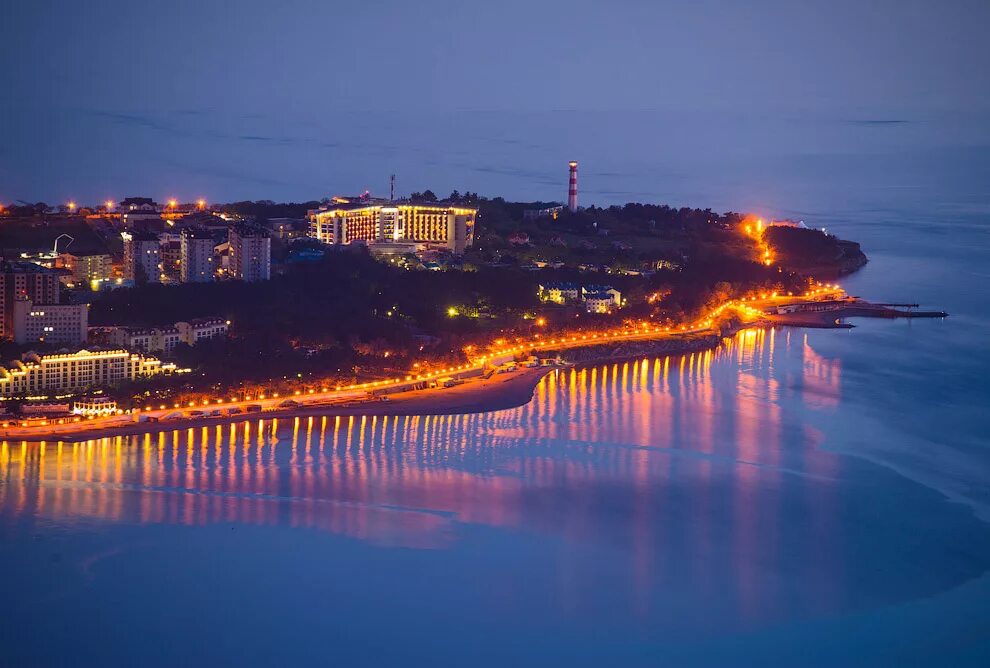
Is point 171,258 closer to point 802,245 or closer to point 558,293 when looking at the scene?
point 558,293

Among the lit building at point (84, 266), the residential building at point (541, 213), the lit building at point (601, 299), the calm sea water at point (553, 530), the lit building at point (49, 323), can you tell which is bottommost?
the calm sea water at point (553, 530)

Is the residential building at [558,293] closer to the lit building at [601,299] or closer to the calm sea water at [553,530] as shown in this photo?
the lit building at [601,299]

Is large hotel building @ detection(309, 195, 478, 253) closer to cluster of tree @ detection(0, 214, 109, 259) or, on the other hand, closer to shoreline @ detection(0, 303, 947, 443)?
cluster of tree @ detection(0, 214, 109, 259)

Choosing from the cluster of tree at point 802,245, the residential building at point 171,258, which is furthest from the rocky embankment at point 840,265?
the residential building at point 171,258

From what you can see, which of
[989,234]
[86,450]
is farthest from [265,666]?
[989,234]

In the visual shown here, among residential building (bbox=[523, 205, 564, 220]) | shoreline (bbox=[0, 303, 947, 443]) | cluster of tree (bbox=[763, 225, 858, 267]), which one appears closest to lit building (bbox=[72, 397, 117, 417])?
shoreline (bbox=[0, 303, 947, 443])

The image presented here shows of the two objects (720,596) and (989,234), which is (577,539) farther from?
(989,234)

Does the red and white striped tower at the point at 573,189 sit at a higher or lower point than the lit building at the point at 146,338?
higher
